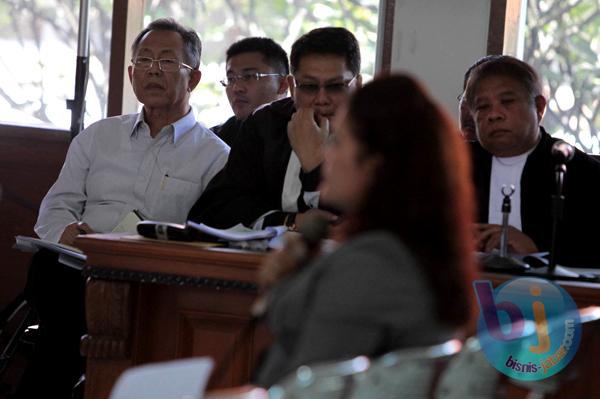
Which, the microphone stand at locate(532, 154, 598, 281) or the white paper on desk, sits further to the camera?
the microphone stand at locate(532, 154, 598, 281)

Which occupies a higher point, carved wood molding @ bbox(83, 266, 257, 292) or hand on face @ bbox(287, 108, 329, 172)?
hand on face @ bbox(287, 108, 329, 172)

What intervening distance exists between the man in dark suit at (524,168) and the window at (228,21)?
1726mm

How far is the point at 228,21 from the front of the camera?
17.6 feet

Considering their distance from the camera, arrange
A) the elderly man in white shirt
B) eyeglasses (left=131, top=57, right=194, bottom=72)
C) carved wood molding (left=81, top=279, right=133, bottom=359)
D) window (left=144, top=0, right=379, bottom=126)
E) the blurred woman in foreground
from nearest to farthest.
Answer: the blurred woman in foreground, carved wood molding (left=81, top=279, right=133, bottom=359), the elderly man in white shirt, eyeglasses (left=131, top=57, right=194, bottom=72), window (left=144, top=0, right=379, bottom=126)

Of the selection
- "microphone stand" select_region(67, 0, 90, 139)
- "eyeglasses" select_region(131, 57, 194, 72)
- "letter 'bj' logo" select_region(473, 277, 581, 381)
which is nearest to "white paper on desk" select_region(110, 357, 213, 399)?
"letter 'bj' logo" select_region(473, 277, 581, 381)

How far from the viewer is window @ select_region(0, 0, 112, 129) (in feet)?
17.9

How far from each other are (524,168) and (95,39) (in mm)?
2601

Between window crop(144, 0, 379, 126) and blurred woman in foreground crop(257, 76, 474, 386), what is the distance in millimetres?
3572

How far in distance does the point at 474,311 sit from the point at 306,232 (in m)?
0.29

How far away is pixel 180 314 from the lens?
3014mm

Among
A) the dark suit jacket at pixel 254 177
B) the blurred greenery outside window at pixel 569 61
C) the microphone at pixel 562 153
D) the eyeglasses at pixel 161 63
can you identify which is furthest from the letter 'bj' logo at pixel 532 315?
the blurred greenery outside window at pixel 569 61

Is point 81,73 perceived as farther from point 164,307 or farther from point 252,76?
point 164,307

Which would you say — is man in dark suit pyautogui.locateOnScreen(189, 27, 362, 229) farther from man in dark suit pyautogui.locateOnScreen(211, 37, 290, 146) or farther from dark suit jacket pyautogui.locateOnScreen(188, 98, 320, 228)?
man in dark suit pyautogui.locateOnScreen(211, 37, 290, 146)

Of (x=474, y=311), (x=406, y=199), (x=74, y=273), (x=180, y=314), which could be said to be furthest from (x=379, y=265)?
(x=74, y=273)
